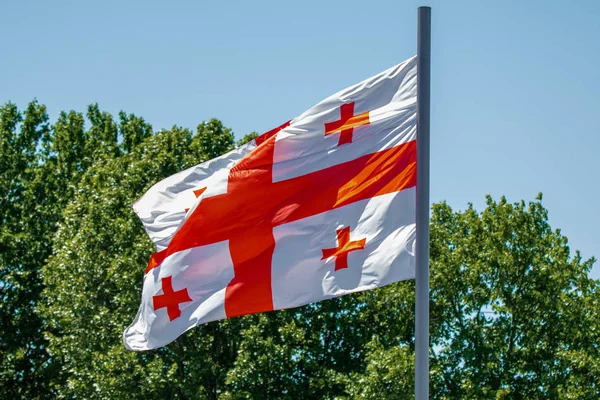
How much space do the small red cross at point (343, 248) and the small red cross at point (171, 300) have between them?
150 centimetres

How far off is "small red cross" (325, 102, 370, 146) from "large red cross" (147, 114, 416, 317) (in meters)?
0.26

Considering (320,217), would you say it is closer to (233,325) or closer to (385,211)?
(385,211)

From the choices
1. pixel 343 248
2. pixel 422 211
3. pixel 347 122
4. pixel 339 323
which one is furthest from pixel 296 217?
pixel 339 323

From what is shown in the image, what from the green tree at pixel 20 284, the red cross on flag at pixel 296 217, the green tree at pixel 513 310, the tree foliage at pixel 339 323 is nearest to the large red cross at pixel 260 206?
the red cross on flag at pixel 296 217

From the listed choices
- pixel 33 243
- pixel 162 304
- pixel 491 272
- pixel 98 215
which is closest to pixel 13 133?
pixel 33 243

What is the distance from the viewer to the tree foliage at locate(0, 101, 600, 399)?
27305 millimetres

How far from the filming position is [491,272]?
29.7 meters

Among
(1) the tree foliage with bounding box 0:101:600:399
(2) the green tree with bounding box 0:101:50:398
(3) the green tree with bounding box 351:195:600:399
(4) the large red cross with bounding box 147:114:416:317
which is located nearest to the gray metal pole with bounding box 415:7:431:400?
(4) the large red cross with bounding box 147:114:416:317

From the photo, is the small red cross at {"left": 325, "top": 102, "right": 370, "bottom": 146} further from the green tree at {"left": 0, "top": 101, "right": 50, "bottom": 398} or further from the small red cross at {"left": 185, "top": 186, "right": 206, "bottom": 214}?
the green tree at {"left": 0, "top": 101, "right": 50, "bottom": 398}

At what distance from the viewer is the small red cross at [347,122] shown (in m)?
9.17

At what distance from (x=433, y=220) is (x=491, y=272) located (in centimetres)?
336

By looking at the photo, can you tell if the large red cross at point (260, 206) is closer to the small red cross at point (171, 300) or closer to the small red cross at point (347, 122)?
the small red cross at point (347, 122)

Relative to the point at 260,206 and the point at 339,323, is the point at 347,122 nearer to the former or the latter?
the point at 260,206

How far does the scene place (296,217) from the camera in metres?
9.30
